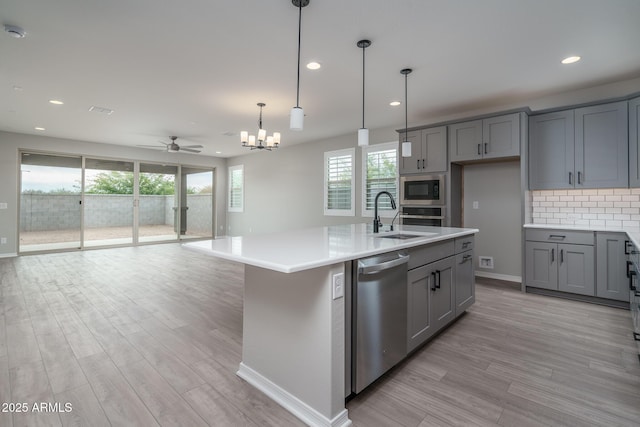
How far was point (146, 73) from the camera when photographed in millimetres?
3434

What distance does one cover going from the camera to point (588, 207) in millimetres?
3902

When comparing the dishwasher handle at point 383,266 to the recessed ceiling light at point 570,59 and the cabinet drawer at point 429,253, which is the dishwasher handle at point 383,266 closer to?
the cabinet drawer at point 429,253

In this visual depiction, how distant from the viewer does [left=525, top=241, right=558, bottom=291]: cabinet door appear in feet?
12.3

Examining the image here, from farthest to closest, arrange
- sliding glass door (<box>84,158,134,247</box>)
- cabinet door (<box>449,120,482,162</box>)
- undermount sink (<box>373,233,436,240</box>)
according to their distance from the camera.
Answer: sliding glass door (<box>84,158,134,247</box>) → cabinet door (<box>449,120,482,162</box>) → undermount sink (<box>373,233,436,240</box>)

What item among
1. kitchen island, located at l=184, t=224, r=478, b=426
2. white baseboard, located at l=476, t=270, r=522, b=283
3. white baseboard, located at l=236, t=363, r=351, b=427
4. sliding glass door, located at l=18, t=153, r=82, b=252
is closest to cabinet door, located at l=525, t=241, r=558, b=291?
white baseboard, located at l=476, t=270, r=522, b=283

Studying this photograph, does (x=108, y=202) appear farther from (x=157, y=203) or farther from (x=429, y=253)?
(x=429, y=253)

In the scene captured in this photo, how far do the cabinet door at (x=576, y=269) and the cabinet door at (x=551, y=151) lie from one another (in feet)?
2.68

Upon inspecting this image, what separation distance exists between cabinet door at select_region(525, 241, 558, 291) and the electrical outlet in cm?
351

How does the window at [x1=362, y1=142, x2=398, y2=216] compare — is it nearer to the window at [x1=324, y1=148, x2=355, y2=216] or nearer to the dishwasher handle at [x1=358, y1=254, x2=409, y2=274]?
the window at [x1=324, y1=148, x2=355, y2=216]

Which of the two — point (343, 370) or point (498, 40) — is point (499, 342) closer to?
point (343, 370)

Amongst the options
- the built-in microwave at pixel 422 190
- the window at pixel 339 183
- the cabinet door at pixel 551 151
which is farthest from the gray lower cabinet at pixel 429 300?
the window at pixel 339 183

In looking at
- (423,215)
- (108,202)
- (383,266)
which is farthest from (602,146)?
(108,202)

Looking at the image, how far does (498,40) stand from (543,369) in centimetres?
275

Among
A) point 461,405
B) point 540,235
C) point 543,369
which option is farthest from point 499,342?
point 540,235
